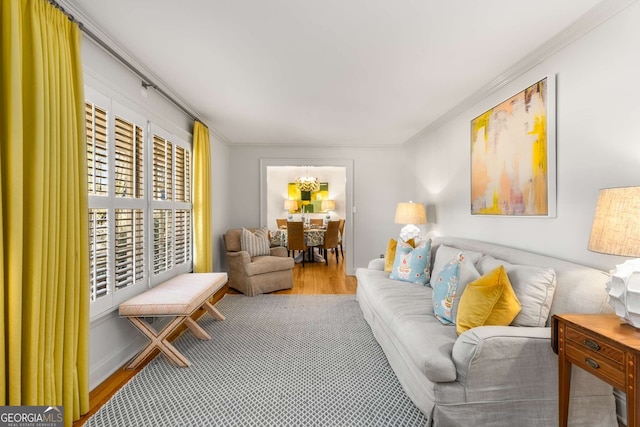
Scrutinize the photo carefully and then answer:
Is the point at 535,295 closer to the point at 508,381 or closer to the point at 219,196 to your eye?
the point at 508,381

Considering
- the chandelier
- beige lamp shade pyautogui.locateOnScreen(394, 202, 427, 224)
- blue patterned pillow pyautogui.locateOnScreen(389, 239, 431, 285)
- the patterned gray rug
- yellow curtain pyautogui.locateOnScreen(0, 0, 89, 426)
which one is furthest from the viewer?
the chandelier

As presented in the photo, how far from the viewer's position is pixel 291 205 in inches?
374

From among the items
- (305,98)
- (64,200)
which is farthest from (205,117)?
(64,200)

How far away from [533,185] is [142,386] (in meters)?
3.23

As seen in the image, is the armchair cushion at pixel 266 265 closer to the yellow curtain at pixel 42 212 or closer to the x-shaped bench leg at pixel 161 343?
the x-shaped bench leg at pixel 161 343

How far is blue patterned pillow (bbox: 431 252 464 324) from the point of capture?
2170mm

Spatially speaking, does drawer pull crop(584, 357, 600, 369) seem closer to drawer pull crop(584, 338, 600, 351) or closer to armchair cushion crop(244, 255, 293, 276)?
drawer pull crop(584, 338, 600, 351)

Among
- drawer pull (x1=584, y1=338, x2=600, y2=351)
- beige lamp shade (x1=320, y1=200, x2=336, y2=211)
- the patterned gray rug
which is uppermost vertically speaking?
beige lamp shade (x1=320, y1=200, x2=336, y2=211)

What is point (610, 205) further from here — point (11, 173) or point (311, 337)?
point (11, 173)

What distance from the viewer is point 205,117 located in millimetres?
4031

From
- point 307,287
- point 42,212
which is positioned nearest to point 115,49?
point 42,212

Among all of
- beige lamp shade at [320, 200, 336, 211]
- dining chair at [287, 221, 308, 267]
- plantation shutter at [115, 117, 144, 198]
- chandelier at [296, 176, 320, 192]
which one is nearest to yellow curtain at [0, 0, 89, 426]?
plantation shutter at [115, 117, 144, 198]

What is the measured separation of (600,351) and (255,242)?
4223 millimetres

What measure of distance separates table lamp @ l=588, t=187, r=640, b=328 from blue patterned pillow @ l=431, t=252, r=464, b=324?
89cm
